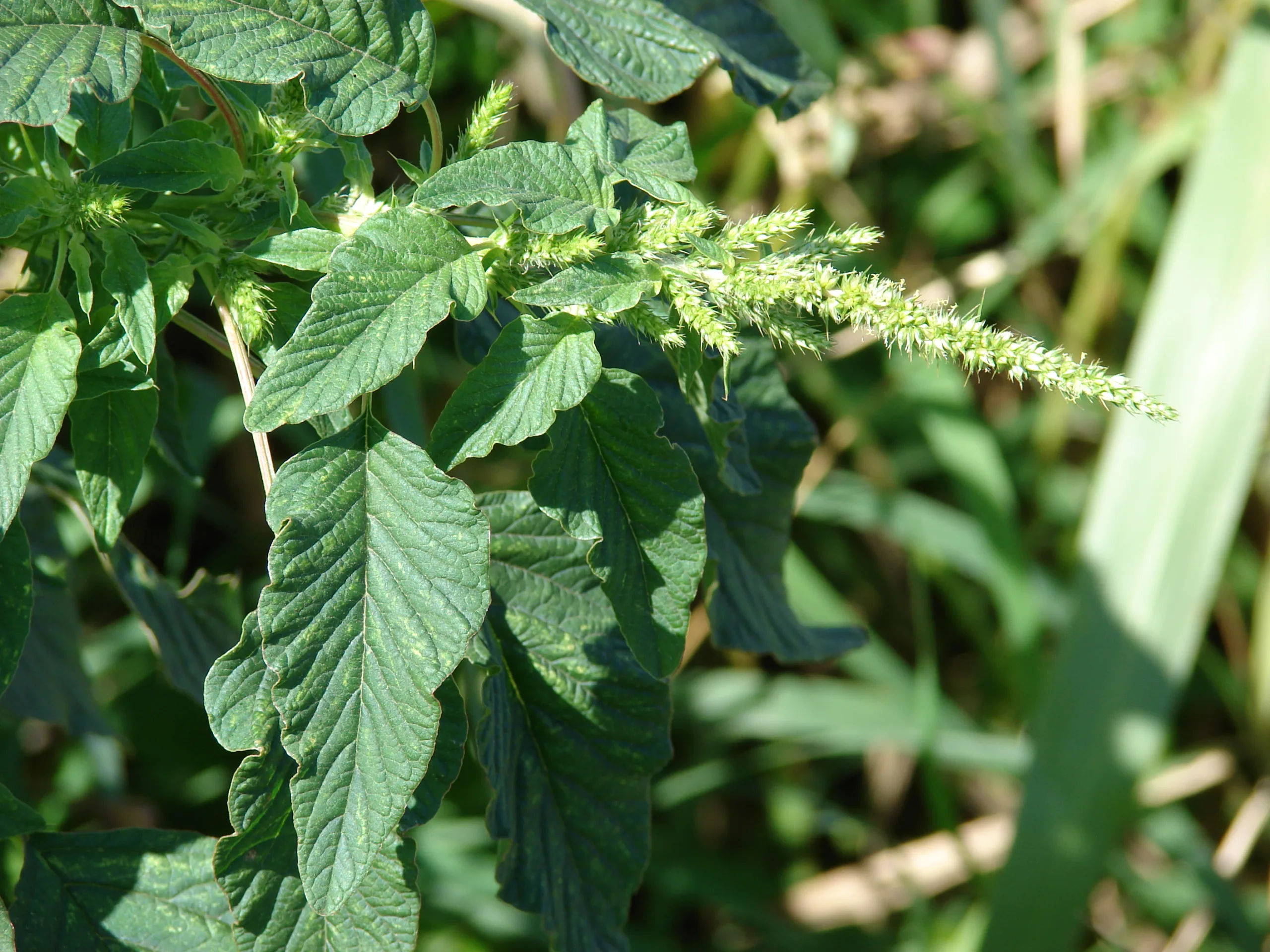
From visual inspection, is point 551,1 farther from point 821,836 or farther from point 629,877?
point 821,836

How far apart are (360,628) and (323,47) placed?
36cm

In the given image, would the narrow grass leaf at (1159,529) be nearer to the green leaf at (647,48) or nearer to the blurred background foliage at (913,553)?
the blurred background foliage at (913,553)

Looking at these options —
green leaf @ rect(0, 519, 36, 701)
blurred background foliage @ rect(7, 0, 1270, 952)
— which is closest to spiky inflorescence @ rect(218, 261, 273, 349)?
green leaf @ rect(0, 519, 36, 701)

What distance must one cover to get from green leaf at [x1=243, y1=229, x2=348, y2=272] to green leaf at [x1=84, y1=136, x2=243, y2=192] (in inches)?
2.4

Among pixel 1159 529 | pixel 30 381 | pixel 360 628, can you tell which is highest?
pixel 30 381

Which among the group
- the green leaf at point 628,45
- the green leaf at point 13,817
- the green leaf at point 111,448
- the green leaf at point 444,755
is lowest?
the green leaf at point 13,817

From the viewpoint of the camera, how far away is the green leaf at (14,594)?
69cm

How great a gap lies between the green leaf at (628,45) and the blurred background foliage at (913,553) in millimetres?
877

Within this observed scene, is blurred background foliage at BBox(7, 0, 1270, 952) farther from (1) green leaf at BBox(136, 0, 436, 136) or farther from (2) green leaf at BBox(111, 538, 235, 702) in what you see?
(1) green leaf at BBox(136, 0, 436, 136)

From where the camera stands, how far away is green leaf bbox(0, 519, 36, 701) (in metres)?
0.69

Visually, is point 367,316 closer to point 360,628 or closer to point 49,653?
point 360,628

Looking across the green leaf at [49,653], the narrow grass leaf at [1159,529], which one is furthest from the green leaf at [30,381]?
the narrow grass leaf at [1159,529]

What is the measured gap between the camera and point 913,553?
2027 mm

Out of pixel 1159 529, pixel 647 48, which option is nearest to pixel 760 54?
pixel 647 48
